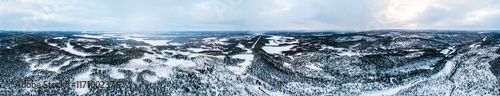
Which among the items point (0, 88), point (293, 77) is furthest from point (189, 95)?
point (0, 88)

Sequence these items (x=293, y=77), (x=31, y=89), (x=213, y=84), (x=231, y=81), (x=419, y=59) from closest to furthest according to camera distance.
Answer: (x=31, y=89)
(x=213, y=84)
(x=231, y=81)
(x=293, y=77)
(x=419, y=59)

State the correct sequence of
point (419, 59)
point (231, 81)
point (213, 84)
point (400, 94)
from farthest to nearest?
point (419, 59) < point (231, 81) < point (213, 84) < point (400, 94)

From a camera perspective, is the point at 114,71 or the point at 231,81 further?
the point at 114,71

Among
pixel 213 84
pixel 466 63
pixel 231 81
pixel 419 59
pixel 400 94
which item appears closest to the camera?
pixel 400 94

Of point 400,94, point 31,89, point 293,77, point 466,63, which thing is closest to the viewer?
point 31,89

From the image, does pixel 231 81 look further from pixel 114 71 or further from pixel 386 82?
pixel 386 82

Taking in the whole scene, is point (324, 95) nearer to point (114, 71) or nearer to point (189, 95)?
point (189, 95)

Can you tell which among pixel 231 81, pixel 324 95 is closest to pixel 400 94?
pixel 324 95

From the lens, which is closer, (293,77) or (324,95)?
(324,95)
